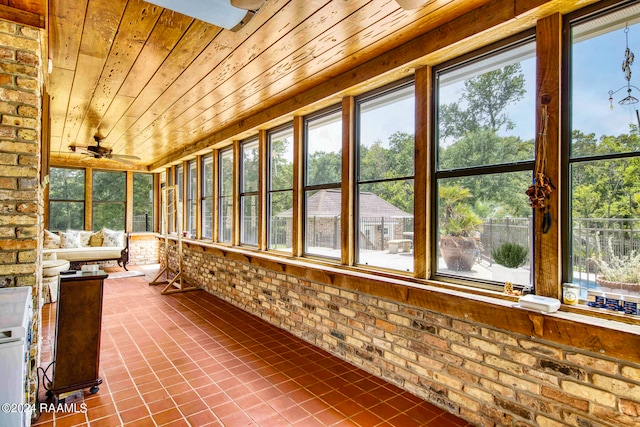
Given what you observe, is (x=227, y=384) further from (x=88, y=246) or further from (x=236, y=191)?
(x=88, y=246)

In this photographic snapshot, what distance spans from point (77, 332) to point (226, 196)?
11.5 ft

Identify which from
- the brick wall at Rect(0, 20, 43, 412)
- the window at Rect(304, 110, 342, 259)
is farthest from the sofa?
the brick wall at Rect(0, 20, 43, 412)

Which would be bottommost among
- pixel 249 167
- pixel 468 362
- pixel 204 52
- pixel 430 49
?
pixel 468 362

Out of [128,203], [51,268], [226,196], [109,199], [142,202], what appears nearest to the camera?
[51,268]

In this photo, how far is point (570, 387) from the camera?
191 centimetres

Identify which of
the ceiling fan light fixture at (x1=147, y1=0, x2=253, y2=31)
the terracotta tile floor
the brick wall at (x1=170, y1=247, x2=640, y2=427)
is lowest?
the terracotta tile floor

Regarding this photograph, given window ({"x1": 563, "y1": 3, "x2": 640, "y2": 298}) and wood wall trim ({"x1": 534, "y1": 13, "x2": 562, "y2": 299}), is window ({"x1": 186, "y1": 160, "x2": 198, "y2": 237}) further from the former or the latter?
window ({"x1": 563, "y1": 3, "x2": 640, "y2": 298})

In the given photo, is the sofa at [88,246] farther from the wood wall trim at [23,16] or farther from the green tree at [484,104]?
the green tree at [484,104]

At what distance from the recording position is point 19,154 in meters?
2.17

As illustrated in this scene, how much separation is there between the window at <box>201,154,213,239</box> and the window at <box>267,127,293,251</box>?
227 cm

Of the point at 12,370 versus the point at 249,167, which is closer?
the point at 12,370

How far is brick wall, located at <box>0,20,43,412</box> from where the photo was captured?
212 cm

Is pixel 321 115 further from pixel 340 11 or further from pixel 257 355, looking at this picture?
pixel 257 355

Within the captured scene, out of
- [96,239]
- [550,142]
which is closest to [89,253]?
[96,239]
